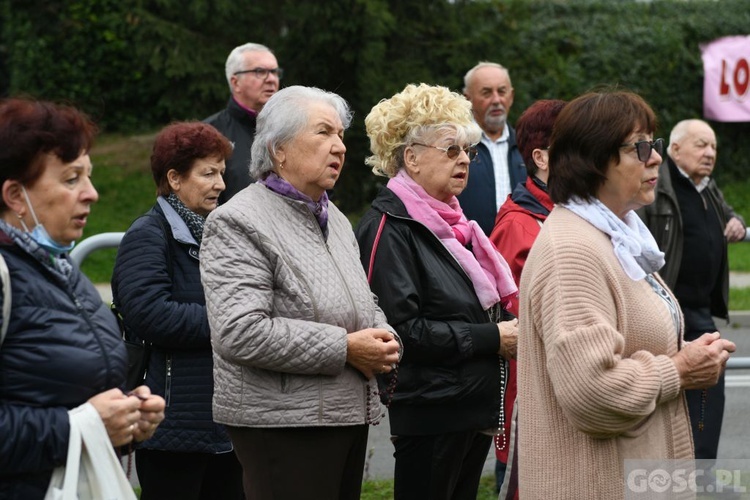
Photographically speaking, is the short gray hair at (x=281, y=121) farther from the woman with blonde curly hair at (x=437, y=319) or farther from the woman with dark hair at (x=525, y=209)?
the woman with dark hair at (x=525, y=209)

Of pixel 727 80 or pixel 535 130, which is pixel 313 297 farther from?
pixel 727 80

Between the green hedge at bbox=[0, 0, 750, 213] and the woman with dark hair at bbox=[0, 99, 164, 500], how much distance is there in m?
9.61

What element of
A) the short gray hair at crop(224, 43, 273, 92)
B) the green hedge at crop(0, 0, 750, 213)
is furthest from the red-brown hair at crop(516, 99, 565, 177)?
the green hedge at crop(0, 0, 750, 213)

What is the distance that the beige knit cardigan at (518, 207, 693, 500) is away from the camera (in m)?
3.20

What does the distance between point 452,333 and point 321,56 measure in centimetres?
892

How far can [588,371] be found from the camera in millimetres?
3189

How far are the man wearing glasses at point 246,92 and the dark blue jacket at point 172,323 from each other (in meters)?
1.85

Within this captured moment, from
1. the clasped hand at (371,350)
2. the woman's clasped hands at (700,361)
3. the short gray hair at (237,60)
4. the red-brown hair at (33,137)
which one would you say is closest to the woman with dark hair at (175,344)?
the clasped hand at (371,350)

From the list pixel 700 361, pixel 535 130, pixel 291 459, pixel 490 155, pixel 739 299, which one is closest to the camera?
pixel 700 361

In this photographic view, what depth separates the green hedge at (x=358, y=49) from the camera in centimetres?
1283

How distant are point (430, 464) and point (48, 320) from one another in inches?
75.9

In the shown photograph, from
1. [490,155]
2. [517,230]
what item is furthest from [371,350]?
[490,155]

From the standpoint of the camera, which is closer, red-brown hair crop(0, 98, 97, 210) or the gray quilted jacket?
red-brown hair crop(0, 98, 97, 210)

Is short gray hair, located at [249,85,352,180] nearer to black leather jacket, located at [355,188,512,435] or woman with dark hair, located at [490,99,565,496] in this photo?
black leather jacket, located at [355,188,512,435]
